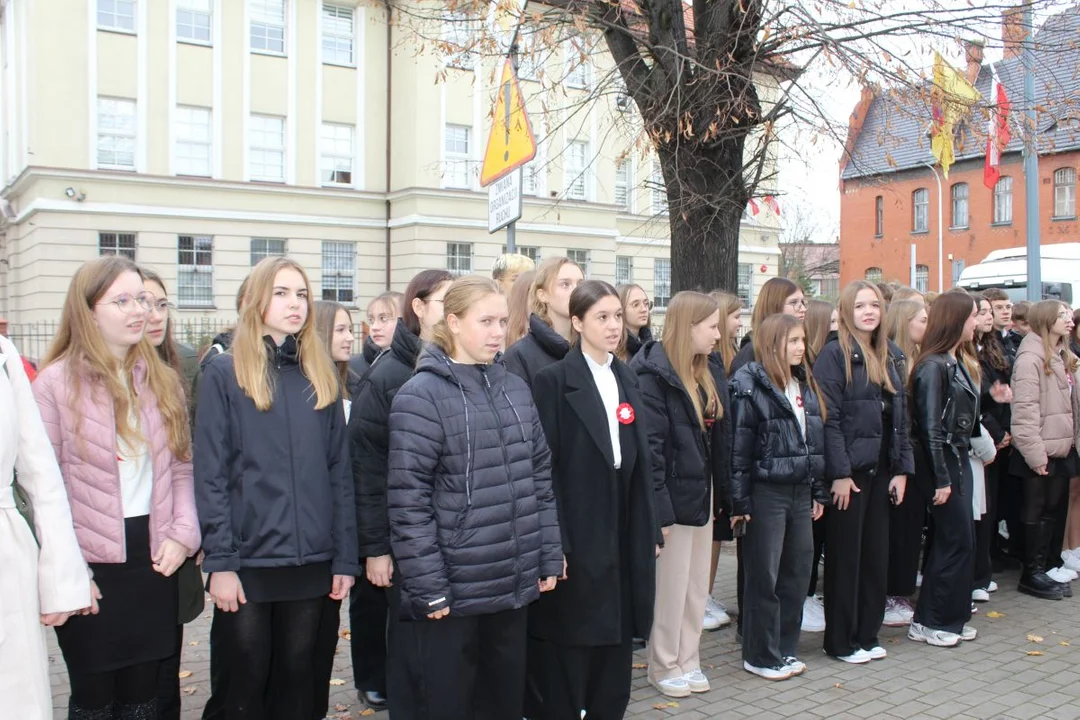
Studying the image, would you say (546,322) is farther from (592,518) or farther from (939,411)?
(939,411)

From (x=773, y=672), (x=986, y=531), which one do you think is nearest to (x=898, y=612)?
(x=986, y=531)

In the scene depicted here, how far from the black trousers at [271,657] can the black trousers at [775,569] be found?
8.80 feet

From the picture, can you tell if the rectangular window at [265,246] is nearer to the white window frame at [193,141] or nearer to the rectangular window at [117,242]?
the white window frame at [193,141]

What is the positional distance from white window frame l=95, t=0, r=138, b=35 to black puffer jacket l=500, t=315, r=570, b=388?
26.3 m

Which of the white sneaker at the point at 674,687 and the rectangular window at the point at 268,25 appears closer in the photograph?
the white sneaker at the point at 674,687

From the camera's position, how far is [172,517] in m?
3.75

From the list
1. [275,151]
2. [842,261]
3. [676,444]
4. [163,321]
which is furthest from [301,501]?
[842,261]

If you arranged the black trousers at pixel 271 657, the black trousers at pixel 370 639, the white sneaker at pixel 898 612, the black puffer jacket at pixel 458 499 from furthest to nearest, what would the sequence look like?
the white sneaker at pixel 898 612 < the black trousers at pixel 370 639 < the black trousers at pixel 271 657 < the black puffer jacket at pixel 458 499

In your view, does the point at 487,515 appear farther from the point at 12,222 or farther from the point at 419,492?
the point at 12,222

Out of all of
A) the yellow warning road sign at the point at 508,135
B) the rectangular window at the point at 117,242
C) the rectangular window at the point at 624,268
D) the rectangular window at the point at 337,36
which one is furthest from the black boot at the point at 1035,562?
the rectangular window at the point at 624,268

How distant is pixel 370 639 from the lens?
5.14m

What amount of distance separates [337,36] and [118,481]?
95.7ft

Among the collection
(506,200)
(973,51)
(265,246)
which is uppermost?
(265,246)

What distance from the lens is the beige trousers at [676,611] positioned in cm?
525
